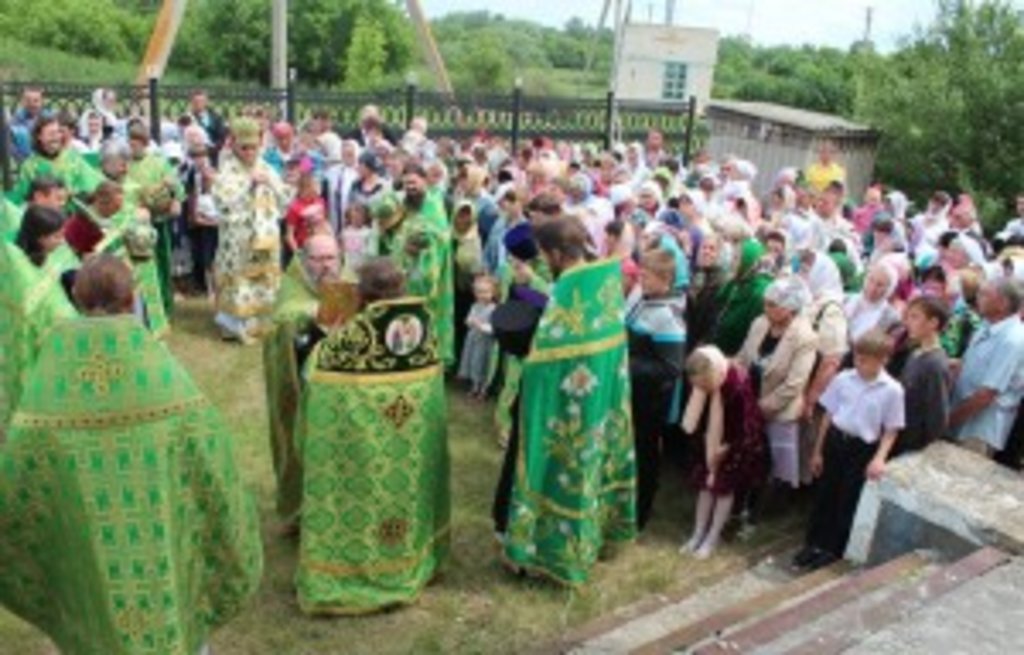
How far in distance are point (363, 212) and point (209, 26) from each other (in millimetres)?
33269

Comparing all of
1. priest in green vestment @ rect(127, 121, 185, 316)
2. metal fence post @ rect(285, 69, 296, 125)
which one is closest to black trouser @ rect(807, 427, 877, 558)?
priest in green vestment @ rect(127, 121, 185, 316)

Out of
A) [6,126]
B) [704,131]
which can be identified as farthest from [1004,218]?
[6,126]

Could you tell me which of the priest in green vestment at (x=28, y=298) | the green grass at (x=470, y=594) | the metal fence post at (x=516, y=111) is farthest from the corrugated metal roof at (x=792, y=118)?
the priest in green vestment at (x=28, y=298)

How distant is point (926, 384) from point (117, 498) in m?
3.65

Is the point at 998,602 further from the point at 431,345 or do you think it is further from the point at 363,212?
the point at 363,212

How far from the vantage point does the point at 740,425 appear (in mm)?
5484

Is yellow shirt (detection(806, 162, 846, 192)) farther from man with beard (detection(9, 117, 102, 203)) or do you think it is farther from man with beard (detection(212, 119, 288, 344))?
man with beard (detection(9, 117, 102, 203))

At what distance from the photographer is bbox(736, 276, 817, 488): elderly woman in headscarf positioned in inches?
216

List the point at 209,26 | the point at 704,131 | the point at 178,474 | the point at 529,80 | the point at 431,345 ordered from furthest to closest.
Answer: the point at 529,80
the point at 209,26
the point at 704,131
the point at 431,345
the point at 178,474

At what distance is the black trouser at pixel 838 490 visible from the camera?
514cm

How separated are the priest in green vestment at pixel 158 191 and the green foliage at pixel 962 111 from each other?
33.8 feet

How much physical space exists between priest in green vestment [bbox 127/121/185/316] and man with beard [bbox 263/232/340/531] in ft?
10.7

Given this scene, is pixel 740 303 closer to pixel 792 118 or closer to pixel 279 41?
pixel 792 118

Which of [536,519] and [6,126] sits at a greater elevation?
[6,126]
